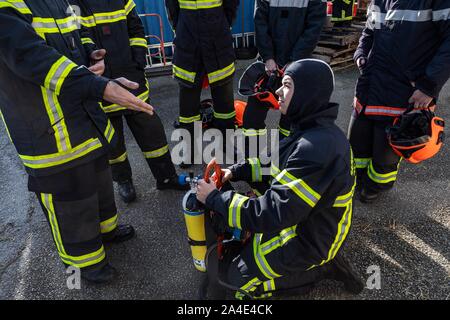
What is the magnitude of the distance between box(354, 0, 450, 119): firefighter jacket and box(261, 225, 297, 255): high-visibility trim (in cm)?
152

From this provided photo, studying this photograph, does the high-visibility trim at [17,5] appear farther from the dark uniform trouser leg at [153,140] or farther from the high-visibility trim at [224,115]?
the high-visibility trim at [224,115]

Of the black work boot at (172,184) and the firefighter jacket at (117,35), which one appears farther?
the black work boot at (172,184)

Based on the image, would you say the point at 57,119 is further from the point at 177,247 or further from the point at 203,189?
the point at 177,247

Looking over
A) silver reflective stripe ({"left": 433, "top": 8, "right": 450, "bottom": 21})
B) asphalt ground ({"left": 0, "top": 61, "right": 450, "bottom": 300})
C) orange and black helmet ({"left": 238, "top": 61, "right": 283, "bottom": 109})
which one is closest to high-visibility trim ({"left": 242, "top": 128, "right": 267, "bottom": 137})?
orange and black helmet ({"left": 238, "top": 61, "right": 283, "bottom": 109})

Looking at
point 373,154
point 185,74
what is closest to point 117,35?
point 185,74

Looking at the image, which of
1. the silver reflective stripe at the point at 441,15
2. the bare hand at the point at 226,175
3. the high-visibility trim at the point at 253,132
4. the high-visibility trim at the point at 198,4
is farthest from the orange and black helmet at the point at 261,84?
the silver reflective stripe at the point at 441,15

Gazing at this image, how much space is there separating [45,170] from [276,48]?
247cm

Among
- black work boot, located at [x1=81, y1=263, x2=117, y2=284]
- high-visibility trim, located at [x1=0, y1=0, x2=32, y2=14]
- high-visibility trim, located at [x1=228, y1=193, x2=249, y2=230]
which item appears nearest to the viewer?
high-visibility trim, located at [x1=0, y1=0, x2=32, y2=14]

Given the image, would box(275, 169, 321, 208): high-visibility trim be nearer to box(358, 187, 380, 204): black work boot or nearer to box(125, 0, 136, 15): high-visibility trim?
box(358, 187, 380, 204): black work boot

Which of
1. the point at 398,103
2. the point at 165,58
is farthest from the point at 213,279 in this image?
the point at 165,58

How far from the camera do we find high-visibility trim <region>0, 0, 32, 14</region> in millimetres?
1609

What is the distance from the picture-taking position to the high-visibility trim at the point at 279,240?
6.34 feet

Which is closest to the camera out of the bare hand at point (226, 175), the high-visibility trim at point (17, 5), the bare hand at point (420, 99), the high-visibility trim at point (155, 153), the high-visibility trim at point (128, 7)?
the high-visibility trim at point (17, 5)

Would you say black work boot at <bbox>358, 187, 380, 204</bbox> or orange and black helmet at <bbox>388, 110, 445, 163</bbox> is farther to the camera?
black work boot at <bbox>358, 187, 380, 204</bbox>
